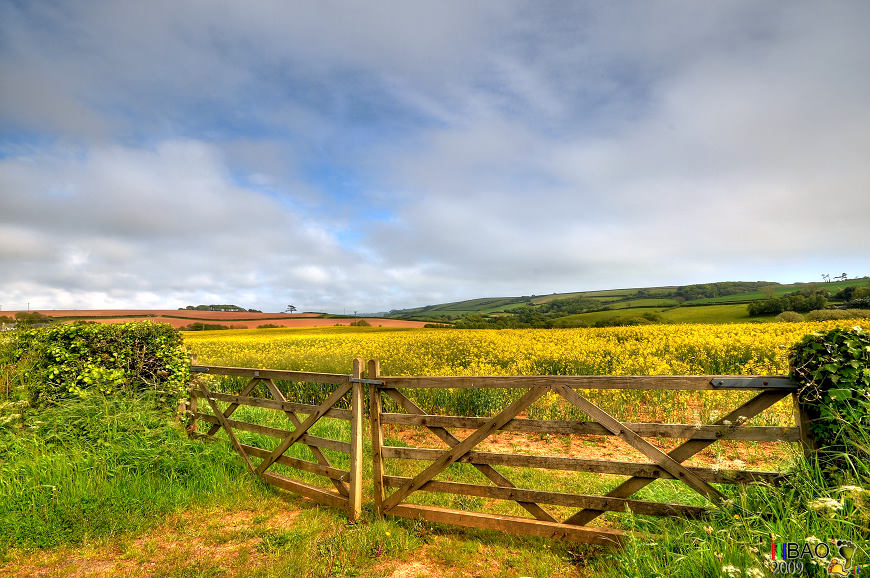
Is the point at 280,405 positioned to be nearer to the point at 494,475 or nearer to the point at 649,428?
the point at 494,475

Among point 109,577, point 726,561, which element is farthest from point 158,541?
point 726,561

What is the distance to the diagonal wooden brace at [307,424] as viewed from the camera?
5.77m

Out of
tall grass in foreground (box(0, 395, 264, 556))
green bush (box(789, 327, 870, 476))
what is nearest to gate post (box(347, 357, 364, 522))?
tall grass in foreground (box(0, 395, 264, 556))

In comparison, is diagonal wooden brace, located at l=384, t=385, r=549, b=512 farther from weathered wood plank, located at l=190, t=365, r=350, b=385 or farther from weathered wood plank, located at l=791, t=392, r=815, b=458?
weathered wood plank, located at l=791, t=392, r=815, b=458

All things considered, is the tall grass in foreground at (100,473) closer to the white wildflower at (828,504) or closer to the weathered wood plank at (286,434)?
the weathered wood plank at (286,434)

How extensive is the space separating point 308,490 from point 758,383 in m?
5.90

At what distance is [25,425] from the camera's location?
23.4ft

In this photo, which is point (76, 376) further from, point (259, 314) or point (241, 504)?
point (259, 314)

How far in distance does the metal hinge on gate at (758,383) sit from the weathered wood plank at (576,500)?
1.27 m

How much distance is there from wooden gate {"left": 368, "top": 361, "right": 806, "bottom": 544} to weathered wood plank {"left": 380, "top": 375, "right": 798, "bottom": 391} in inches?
0.4

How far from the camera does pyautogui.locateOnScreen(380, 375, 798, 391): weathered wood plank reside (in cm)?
398

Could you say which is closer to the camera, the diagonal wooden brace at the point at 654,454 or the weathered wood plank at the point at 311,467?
the diagonal wooden brace at the point at 654,454

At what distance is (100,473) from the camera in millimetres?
5898

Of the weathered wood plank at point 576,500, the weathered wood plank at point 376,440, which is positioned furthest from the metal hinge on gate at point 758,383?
the weathered wood plank at point 376,440
